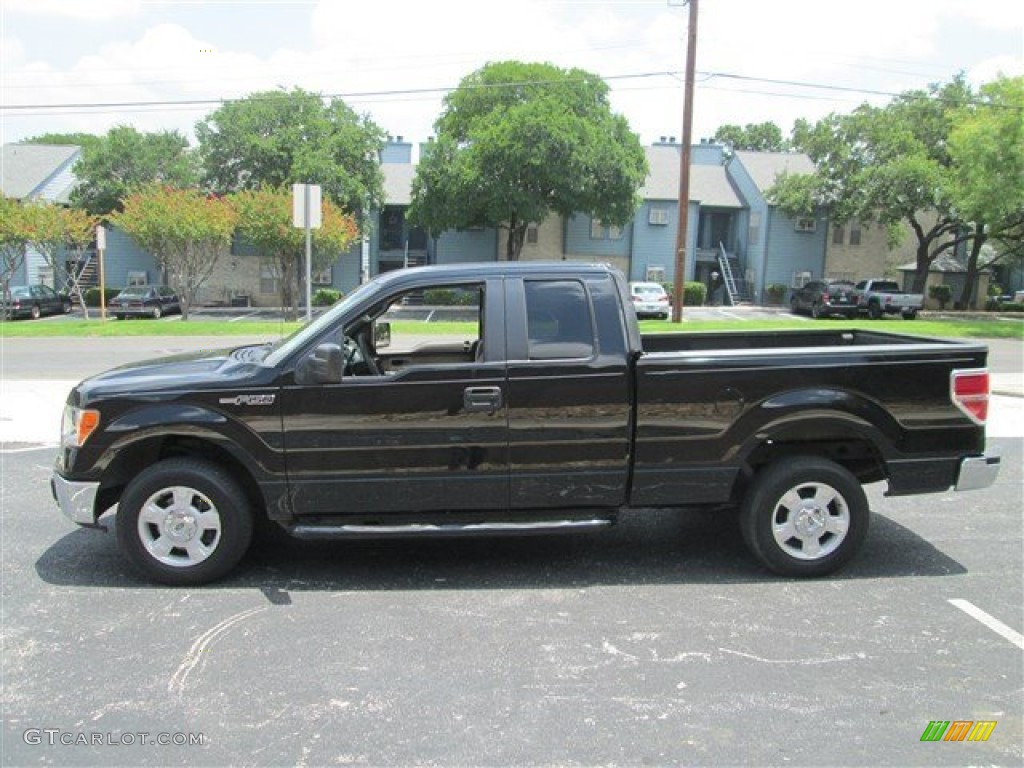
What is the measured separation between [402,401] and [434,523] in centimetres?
74

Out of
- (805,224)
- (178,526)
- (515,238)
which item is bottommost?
(178,526)

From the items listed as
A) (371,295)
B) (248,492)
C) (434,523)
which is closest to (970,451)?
(434,523)

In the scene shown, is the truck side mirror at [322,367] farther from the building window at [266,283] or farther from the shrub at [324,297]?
the building window at [266,283]

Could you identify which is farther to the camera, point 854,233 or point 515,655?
point 854,233

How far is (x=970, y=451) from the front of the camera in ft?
16.2

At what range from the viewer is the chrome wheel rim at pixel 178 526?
465cm

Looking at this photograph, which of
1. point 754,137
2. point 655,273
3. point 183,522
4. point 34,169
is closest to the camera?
point 183,522

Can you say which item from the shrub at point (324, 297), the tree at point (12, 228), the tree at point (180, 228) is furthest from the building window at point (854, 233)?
the tree at point (12, 228)

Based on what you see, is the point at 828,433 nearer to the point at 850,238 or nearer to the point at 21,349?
the point at 21,349

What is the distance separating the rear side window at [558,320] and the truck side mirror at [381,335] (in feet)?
4.01

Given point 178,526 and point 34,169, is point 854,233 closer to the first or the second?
point 34,169

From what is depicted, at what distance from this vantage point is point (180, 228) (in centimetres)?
2714

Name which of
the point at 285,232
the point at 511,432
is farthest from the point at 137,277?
the point at 511,432

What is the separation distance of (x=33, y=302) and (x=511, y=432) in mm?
35511
